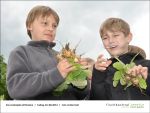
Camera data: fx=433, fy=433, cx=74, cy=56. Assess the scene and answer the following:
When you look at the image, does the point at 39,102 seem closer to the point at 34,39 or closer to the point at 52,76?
the point at 52,76

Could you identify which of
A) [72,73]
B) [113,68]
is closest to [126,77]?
[113,68]

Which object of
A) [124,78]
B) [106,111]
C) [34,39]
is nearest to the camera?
[106,111]

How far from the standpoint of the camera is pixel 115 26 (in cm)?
571

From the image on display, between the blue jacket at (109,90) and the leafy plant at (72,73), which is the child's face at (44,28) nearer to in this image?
the leafy plant at (72,73)

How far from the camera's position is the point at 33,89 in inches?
176

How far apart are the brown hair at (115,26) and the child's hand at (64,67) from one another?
1.34 m

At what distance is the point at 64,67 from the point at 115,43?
50.2 inches

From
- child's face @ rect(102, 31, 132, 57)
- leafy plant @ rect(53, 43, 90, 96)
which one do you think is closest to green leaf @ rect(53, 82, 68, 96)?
leafy plant @ rect(53, 43, 90, 96)

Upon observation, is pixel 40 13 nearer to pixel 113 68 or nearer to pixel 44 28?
pixel 44 28

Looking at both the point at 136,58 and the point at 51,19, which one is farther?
the point at 136,58

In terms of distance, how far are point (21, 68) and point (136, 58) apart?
1.59 metres

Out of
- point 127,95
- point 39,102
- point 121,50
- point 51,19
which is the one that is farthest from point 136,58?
point 39,102

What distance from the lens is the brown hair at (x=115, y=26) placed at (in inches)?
223

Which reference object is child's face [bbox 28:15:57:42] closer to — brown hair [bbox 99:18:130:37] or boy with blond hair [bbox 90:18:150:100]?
boy with blond hair [bbox 90:18:150:100]
